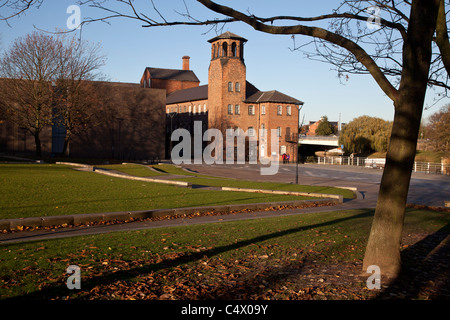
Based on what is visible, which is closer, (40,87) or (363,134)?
(40,87)

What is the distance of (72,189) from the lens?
16.8m

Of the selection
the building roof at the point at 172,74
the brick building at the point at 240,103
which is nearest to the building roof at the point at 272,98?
the brick building at the point at 240,103

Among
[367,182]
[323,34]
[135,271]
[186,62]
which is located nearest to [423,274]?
[323,34]

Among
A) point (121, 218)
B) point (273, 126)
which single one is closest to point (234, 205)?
point (121, 218)

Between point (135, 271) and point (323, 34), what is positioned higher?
point (323, 34)

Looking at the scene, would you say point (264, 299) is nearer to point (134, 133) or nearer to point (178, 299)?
point (178, 299)

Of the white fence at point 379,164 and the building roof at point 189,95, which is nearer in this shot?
the white fence at point 379,164

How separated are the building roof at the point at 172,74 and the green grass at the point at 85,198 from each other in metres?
83.6

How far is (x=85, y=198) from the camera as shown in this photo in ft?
47.9

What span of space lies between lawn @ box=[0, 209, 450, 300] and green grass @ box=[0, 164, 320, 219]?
3.91 m

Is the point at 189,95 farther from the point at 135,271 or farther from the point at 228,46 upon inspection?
the point at 135,271

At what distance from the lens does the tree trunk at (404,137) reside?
6.10 m

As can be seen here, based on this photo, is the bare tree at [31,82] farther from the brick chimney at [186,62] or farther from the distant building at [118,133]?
the brick chimney at [186,62]

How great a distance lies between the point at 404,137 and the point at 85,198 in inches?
446
